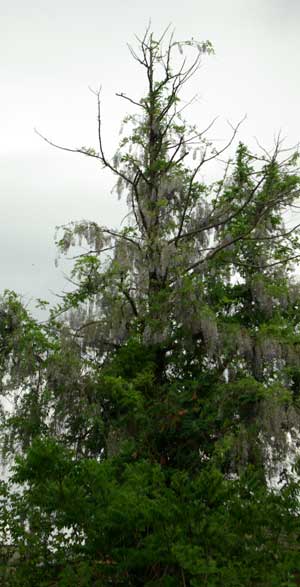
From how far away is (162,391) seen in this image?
38.7ft

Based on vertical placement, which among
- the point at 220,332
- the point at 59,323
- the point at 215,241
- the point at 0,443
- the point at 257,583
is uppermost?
the point at 215,241

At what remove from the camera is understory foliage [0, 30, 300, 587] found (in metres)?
6.20

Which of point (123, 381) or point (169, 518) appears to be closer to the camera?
point (169, 518)

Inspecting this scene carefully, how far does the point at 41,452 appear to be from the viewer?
6.94 m

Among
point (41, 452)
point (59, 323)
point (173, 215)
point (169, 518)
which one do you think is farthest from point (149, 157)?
point (169, 518)

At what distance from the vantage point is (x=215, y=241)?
555 inches

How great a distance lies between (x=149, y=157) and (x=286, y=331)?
220 inches

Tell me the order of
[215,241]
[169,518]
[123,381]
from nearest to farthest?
[169,518] → [123,381] → [215,241]

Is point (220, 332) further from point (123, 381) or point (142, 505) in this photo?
point (142, 505)

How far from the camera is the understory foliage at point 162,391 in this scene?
6.20 metres

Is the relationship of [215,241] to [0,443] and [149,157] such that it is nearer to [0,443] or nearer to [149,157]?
[149,157]

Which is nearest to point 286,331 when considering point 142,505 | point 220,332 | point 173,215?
point 220,332

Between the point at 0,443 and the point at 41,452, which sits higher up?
the point at 0,443

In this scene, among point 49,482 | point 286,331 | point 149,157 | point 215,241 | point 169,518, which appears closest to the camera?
point 169,518
